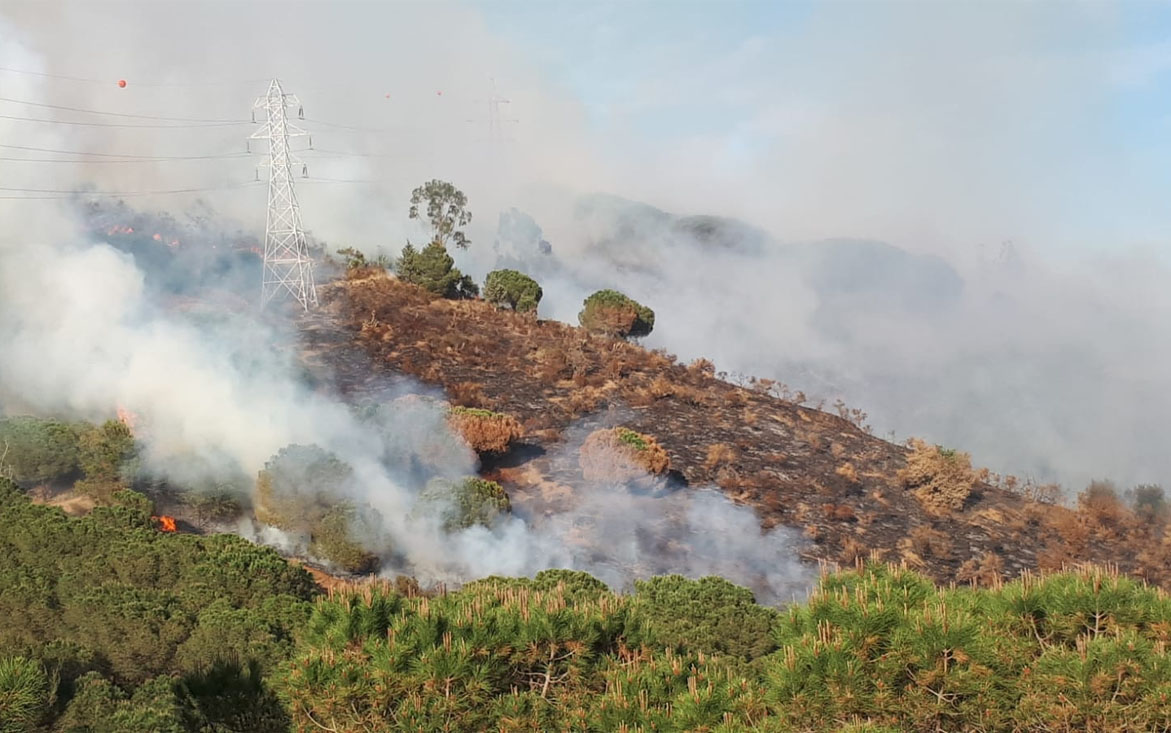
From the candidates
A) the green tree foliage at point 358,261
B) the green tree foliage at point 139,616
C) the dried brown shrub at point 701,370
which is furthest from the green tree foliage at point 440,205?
the green tree foliage at point 139,616

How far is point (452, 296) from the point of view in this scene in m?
48.7

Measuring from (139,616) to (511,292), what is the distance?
35.9 metres

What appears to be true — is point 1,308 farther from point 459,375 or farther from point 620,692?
point 620,692

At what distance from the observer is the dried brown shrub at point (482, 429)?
27484 millimetres

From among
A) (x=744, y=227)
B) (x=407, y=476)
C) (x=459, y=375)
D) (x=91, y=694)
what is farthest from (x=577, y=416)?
(x=744, y=227)

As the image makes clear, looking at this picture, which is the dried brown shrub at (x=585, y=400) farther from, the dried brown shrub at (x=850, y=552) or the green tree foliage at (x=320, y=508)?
the green tree foliage at (x=320, y=508)

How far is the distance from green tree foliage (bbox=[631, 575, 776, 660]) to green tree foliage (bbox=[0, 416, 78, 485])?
18.1m

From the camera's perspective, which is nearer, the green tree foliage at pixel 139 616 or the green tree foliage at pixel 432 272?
the green tree foliage at pixel 139 616

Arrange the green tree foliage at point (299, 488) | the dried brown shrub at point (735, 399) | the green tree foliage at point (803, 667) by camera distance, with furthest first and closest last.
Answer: the dried brown shrub at point (735, 399) < the green tree foliage at point (299, 488) < the green tree foliage at point (803, 667)

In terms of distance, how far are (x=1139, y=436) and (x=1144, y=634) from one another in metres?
136

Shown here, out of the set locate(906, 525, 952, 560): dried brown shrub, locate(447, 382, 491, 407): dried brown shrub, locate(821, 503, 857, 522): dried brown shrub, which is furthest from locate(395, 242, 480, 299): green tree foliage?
locate(906, 525, 952, 560): dried brown shrub

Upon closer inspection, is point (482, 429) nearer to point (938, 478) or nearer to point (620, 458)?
point (620, 458)

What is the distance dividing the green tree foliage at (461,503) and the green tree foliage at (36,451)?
413 inches

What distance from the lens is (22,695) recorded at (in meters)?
8.66
